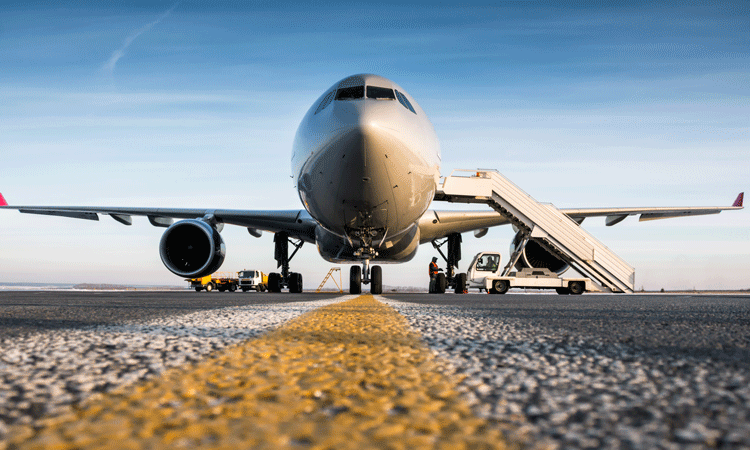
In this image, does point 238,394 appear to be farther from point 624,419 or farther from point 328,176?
point 328,176

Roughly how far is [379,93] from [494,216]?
9021 millimetres

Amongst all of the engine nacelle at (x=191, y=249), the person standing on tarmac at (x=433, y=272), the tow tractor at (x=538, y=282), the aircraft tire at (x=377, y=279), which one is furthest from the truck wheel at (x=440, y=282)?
the engine nacelle at (x=191, y=249)

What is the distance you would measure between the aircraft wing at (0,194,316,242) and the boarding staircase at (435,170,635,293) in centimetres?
520

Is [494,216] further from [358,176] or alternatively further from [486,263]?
[358,176]

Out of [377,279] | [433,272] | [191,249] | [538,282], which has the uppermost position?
[191,249]

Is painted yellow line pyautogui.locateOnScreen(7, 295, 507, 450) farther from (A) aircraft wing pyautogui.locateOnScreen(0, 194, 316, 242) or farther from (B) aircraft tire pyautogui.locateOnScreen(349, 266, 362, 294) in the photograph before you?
(A) aircraft wing pyautogui.locateOnScreen(0, 194, 316, 242)

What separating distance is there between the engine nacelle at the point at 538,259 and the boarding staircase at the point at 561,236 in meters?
0.91

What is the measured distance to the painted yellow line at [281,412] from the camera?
2.42 ft

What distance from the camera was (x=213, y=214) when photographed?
1383 centimetres

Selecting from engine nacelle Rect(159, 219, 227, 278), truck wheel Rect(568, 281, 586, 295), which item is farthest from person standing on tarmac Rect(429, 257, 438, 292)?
engine nacelle Rect(159, 219, 227, 278)

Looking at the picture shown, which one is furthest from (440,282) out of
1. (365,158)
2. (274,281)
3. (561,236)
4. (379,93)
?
(365,158)

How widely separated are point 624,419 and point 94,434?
32.8 inches

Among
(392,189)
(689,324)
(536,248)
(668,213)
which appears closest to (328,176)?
(392,189)

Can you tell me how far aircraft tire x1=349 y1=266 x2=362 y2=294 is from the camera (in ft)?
38.0
